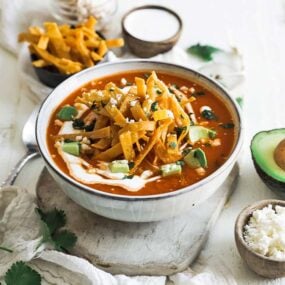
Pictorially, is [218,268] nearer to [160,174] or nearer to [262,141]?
[160,174]

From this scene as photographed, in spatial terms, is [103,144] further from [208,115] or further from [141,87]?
[208,115]

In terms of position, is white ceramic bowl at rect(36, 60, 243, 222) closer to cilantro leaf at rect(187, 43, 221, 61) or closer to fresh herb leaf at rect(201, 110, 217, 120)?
fresh herb leaf at rect(201, 110, 217, 120)

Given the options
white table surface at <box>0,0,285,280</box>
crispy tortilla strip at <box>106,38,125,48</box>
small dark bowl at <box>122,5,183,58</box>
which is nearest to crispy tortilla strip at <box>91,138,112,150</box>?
white table surface at <box>0,0,285,280</box>

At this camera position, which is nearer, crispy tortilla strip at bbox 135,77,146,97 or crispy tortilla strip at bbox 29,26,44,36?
crispy tortilla strip at bbox 135,77,146,97

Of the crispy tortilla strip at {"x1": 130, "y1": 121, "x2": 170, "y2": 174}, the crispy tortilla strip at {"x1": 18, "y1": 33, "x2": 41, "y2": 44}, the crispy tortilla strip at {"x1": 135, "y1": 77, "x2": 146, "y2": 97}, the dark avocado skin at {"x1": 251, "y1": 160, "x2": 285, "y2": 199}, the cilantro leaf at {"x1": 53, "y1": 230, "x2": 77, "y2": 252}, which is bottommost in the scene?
the cilantro leaf at {"x1": 53, "y1": 230, "x2": 77, "y2": 252}

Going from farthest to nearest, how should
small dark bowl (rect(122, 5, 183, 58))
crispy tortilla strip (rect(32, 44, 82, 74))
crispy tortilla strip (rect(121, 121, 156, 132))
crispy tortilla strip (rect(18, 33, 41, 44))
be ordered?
1. small dark bowl (rect(122, 5, 183, 58))
2. crispy tortilla strip (rect(18, 33, 41, 44))
3. crispy tortilla strip (rect(32, 44, 82, 74))
4. crispy tortilla strip (rect(121, 121, 156, 132))

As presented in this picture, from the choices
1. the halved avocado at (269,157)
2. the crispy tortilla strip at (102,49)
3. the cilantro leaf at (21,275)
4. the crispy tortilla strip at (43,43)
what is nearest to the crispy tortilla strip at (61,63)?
the crispy tortilla strip at (43,43)
